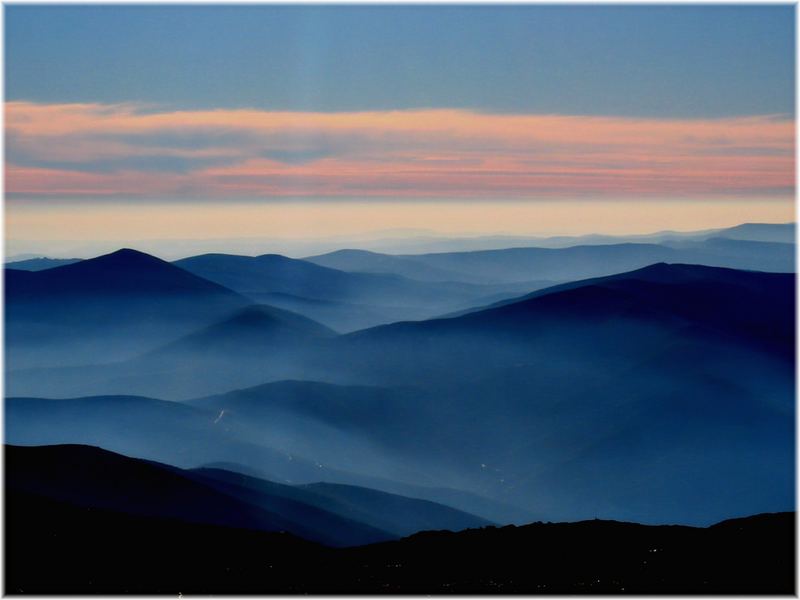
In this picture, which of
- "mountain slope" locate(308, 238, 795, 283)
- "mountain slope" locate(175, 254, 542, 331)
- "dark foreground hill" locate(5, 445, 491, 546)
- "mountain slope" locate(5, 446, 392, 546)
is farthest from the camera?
"mountain slope" locate(175, 254, 542, 331)

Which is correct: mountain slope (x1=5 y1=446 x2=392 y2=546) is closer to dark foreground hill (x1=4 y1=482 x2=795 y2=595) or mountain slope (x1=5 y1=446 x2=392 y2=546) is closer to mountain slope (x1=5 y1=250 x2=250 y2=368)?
dark foreground hill (x1=4 y1=482 x2=795 y2=595)

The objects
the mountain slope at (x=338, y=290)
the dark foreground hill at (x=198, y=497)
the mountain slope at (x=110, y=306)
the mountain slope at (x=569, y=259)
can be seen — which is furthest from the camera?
the mountain slope at (x=338, y=290)

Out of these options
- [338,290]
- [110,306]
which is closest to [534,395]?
[338,290]

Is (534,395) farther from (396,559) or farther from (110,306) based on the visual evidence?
(396,559)

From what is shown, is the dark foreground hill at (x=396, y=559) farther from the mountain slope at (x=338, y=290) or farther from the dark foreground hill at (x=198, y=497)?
the mountain slope at (x=338, y=290)

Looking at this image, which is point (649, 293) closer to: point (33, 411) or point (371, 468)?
point (371, 468)

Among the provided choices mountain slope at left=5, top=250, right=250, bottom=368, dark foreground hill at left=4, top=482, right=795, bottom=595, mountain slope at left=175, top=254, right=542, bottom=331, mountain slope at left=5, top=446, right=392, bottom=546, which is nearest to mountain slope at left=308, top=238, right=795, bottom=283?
mountain slope at left=175, top=254, right=542, bottom=331

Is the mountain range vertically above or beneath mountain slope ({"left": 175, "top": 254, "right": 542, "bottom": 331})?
beneath

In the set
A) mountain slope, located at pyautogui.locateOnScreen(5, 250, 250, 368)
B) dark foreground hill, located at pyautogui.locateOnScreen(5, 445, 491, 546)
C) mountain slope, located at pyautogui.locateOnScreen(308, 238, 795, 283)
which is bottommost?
dark foreground hill, located at pyautogui.locateOnScreen(5, 445, 491, 546)

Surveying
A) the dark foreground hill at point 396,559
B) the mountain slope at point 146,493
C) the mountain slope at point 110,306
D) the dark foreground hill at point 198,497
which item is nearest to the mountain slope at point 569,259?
the mountain slope at point 110,306

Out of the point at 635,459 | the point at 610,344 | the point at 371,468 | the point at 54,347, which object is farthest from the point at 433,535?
the point at 54,347
